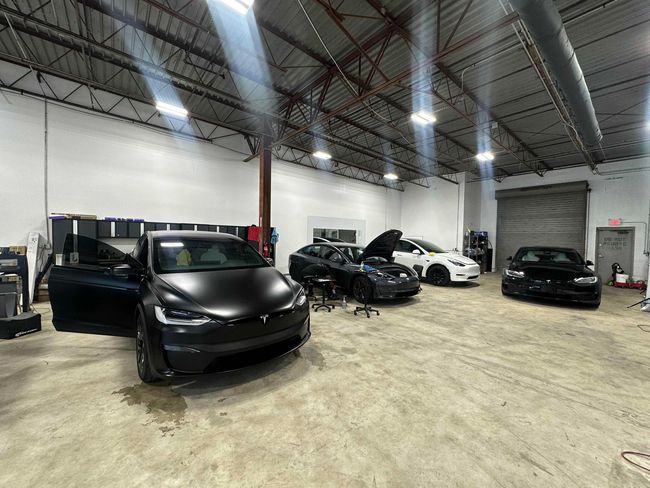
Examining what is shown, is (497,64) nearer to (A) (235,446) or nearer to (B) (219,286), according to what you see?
(B) (219,286)

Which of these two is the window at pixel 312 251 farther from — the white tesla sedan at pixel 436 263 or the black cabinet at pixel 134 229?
the black cabinet at pixel 134 229

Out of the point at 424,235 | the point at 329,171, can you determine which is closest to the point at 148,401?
the point at 329,171

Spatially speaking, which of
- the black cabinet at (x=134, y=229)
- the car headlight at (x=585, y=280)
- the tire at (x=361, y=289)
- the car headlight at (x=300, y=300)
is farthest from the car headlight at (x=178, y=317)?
the car headlight at (x=585, y=280)

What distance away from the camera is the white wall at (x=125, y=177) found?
572 cm

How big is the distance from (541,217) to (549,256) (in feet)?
20.9

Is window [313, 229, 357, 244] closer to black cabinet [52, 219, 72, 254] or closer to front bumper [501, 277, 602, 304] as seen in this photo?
front bumper [501, 277, 602, 304]

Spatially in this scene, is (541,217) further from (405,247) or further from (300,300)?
(300,300)

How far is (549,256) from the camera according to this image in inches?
234

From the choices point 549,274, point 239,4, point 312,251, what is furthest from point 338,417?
point 549,274

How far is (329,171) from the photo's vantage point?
1194cm

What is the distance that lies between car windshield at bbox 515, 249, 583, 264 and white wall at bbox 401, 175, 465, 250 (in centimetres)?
566

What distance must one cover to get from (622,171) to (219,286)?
13687mm

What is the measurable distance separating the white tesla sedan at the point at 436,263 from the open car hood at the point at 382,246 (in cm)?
275

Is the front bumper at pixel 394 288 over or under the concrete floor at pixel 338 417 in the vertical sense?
over
